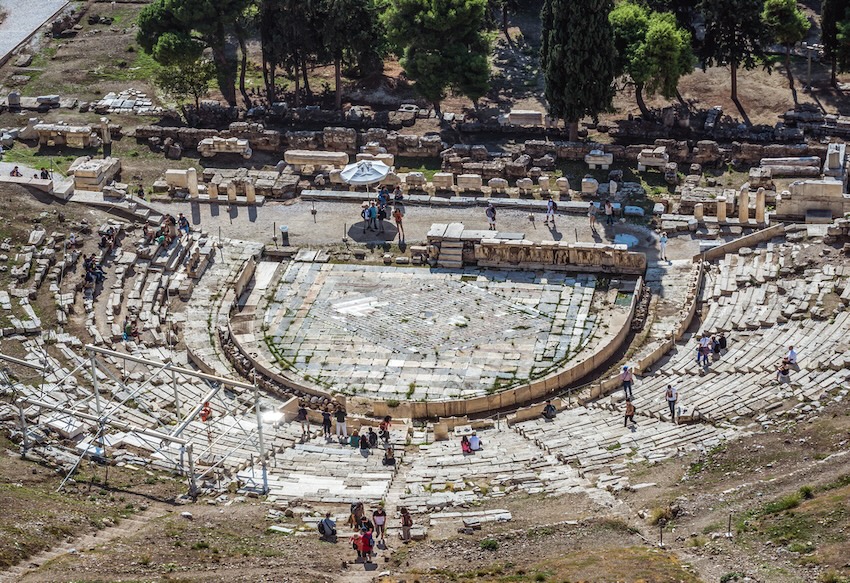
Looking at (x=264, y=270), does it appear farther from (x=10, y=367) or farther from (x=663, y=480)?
(x=663, y=480)

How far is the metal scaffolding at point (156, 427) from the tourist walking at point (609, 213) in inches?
920

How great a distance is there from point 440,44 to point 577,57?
1012 cm

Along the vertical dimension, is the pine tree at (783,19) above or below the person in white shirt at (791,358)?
above

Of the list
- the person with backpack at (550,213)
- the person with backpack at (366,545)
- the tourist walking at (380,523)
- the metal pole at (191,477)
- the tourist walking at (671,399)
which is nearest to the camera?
the person with backpack at (366,545)

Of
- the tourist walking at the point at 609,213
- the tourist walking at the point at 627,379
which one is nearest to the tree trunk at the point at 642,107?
the tourist walking at the point at 609,213

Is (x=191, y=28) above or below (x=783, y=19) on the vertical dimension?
below

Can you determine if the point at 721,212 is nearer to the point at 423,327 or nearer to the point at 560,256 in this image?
the point at 560,256

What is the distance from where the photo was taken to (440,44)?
298 feet

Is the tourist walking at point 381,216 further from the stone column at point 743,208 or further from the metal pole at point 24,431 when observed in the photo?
the metal pole at point 24,431

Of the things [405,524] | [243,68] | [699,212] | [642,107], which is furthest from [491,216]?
[405,524]

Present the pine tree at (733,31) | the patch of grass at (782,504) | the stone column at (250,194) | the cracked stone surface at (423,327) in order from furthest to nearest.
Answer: the pine tree at (733,31) < the stone column at (250,194) < the cracked stone surface at (423,327) < the patch of grass at (782,504)

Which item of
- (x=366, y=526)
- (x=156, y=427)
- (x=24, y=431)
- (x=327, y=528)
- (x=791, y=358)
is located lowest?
(x=156, y=427)

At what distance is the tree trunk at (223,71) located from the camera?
94.2m

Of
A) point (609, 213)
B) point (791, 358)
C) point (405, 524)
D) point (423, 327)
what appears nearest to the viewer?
point (405, 524)
